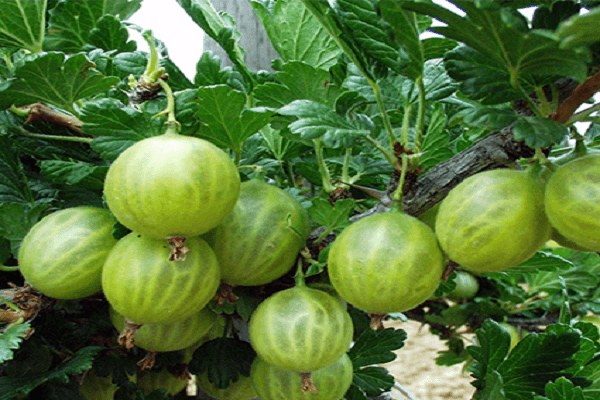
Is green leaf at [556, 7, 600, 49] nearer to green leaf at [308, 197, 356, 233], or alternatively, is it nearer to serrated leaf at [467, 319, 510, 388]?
green leaf at [308, 197, 356, 233]

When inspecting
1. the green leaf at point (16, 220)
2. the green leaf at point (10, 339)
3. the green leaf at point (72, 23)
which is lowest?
the green leaf at point (10, 339)

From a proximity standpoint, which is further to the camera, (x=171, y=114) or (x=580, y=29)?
(x=171, y=114)

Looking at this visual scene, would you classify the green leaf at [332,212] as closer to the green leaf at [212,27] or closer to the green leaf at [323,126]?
the green leaf at [323,126]

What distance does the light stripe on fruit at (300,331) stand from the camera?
543 mm

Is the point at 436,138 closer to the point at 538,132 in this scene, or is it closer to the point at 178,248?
the point at 538,132

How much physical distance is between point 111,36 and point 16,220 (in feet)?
A: 1.00

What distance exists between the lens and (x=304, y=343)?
0.54 meters

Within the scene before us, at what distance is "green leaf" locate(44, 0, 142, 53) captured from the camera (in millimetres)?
780

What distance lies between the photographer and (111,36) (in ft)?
2.47

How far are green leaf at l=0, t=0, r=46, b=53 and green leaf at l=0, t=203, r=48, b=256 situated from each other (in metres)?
0.28

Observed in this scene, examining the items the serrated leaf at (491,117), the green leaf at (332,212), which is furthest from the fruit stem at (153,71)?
the serrated leaf at (491,117)

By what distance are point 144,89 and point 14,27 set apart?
0.99ft

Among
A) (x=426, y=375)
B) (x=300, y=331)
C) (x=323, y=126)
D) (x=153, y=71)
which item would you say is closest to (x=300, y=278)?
(x=300, y=331)

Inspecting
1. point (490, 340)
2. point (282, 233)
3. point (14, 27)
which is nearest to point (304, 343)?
point (282, 233)
